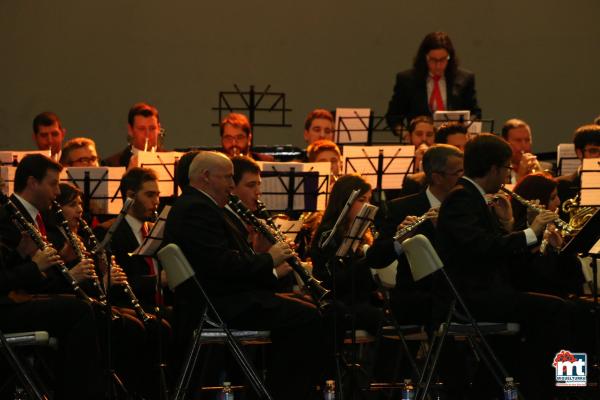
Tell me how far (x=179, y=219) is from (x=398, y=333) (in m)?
1.27

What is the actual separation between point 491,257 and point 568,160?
10.0 ft

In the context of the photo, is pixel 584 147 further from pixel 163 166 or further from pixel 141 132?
pixel 141 132

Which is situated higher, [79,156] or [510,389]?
[79,156]

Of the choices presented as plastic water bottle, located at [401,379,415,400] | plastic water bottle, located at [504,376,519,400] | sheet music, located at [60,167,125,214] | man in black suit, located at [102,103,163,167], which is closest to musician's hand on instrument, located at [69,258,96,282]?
sheet music, located at [60,167,125,214]

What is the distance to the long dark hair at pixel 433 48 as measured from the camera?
10086 millimetres

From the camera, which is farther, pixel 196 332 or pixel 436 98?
pixel 436 98

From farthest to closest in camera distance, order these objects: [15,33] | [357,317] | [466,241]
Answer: [15,33]
[357,317]
[466,241]

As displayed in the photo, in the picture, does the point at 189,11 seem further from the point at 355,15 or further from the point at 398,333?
the point at 398,333

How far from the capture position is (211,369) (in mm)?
6465

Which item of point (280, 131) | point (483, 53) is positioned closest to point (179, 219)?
point (280, 131)

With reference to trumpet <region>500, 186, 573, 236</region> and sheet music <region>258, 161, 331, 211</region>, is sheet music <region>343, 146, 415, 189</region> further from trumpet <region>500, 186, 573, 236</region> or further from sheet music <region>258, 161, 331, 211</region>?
trumpet <region>500, 186, 573, 236</region>

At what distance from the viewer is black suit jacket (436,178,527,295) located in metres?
6.04

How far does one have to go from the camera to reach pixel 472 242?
19.8 feet

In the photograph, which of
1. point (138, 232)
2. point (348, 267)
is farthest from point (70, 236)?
point (348, 267)
